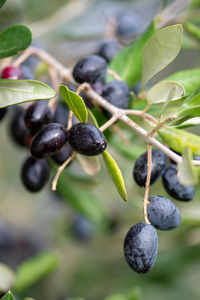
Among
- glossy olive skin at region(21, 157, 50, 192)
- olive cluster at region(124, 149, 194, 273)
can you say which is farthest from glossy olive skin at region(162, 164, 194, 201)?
glossy olive skin at region(21, 157, 50, 192)

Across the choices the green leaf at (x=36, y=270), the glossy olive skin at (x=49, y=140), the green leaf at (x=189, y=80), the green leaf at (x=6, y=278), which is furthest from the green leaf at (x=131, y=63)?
the green leaf at (x=6, y=278)

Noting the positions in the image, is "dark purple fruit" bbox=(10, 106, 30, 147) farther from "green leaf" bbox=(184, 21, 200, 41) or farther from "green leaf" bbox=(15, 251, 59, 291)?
"green leaf" bbox=(184, 21, 200, 41)

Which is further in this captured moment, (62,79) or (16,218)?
(16,218)

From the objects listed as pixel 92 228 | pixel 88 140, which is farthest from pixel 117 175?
pixel 92 228

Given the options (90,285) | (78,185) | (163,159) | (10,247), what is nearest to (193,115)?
(163,159)

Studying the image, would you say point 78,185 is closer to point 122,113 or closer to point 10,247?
A: point 122,113

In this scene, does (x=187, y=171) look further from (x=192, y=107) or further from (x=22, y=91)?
(x=22, y=91)
